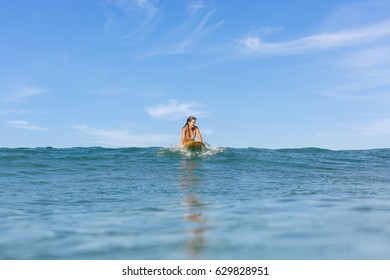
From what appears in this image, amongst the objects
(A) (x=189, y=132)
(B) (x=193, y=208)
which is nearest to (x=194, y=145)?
(A) (x=189, y=132)

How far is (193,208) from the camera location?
629cm

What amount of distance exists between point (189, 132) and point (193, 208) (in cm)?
1138

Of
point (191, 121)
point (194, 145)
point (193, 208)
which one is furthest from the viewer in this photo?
point (191, 121)

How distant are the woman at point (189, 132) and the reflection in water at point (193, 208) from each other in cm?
417

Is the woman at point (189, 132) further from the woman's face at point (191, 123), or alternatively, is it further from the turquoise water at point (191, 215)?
the turquoise water at point (191, 215)

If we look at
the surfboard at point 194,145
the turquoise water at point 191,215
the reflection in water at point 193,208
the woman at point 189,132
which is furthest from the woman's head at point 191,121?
the turquoise water at point 191,215

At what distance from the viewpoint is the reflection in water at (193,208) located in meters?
4.02

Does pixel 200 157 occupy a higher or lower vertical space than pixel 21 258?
higher

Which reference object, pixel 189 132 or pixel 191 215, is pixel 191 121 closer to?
pixel 189 132

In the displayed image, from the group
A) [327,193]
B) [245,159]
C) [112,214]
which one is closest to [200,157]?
[245,159]

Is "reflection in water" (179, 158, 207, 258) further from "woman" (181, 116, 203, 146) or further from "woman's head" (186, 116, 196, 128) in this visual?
"woman's head" (186, 116, 196, 128)

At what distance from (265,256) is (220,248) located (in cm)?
45
